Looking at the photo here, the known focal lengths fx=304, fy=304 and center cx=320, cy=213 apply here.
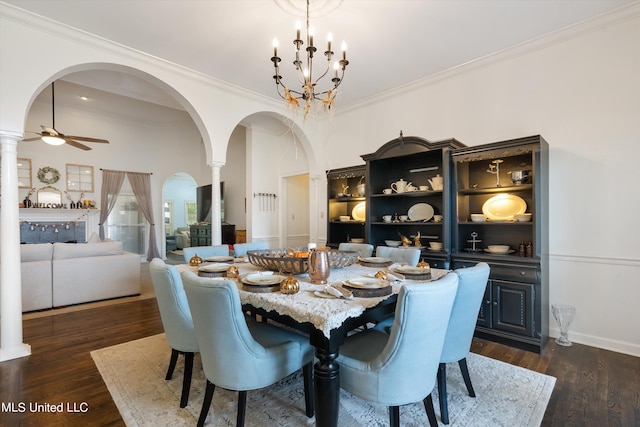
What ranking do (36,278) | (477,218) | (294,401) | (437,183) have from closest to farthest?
(294,401)
(477,218)
(437,183)
(36,278)

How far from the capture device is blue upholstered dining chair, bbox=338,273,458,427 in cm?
138

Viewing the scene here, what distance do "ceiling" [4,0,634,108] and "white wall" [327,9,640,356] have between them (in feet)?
0.97

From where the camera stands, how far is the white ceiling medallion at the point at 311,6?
2.64m

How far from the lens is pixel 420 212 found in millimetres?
4113

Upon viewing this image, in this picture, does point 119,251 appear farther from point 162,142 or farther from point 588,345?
point 588,345

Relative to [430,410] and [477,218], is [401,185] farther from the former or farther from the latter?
[430,410]

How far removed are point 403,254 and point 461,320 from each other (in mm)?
1146

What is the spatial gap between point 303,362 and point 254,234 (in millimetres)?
4451

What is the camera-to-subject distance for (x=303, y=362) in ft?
5.92

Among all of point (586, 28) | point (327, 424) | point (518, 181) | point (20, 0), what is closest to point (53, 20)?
point (20, 0)

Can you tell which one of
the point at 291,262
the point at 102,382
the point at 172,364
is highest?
the point at 291,262

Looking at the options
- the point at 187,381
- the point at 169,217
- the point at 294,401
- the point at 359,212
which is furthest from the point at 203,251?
the point at 169,217

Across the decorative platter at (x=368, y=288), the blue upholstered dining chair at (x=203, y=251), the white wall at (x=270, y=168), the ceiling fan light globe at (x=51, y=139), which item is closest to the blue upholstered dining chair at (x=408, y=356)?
the decorative platter at (x=368, y=288)

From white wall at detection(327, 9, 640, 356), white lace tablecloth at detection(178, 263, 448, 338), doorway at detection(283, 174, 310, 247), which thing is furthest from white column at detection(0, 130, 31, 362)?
white wall at detection(327, 9, 640, 356)
